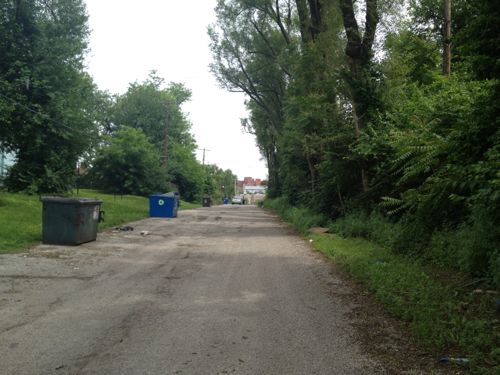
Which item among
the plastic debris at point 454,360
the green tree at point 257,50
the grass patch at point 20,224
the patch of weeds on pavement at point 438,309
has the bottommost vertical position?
the plastic debris at point 454,360

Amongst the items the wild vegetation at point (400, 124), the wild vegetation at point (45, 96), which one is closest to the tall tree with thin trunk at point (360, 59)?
the wild vegetation at point (400, 124)

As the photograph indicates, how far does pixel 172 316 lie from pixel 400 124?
9082mm

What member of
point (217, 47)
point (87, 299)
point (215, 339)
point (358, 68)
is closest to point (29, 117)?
point (217, 47)

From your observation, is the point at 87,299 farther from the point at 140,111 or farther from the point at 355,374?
the point at 140,111

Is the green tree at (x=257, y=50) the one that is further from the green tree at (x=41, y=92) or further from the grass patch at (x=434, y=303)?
the grass patch at (x=434, y=303)

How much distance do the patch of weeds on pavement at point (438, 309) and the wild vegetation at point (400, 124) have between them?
1.47ft

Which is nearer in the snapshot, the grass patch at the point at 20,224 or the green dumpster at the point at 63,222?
the grass patch at the point at 20,224

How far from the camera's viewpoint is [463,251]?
736 centimetres

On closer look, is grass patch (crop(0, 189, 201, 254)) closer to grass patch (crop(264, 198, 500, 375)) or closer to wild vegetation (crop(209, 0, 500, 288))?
grass patch (crop(264, 198, 500, 375))

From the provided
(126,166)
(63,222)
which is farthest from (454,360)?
(126,166)

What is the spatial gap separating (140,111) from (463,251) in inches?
2503

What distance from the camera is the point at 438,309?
591 cm

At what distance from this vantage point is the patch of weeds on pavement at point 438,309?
4.70 metres

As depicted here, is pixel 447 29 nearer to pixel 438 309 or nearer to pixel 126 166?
pixel 438 309
